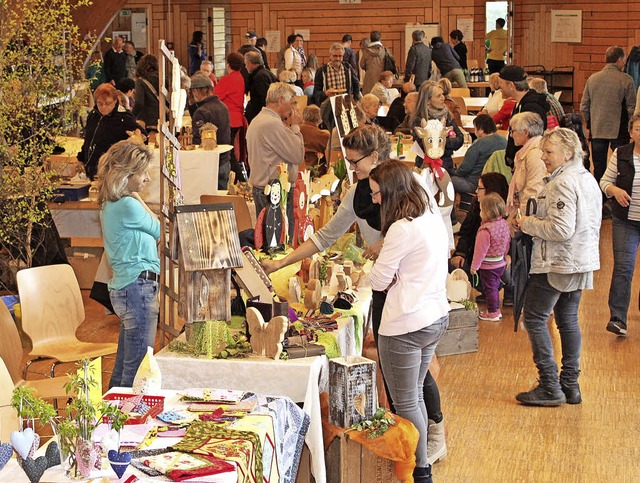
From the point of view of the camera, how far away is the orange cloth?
4070 mm

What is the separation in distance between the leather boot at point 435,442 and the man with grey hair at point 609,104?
6.21 metres

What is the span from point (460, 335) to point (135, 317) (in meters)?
2.32

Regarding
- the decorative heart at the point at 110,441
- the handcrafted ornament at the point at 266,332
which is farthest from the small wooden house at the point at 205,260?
the decorative heart at the point at 110,441

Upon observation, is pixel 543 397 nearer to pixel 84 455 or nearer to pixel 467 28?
pixel 84 455

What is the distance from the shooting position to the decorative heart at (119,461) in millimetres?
2963

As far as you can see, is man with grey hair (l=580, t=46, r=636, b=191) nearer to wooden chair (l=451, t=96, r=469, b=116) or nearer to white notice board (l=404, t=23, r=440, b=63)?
wooden chair (l=451, t=96, r=469, b=116)

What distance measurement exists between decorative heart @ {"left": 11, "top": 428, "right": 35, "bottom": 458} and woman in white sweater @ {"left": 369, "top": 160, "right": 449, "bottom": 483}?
156cm

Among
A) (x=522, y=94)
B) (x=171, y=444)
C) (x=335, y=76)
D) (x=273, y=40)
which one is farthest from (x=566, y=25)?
(x=171, y=444)

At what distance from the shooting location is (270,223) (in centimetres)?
539

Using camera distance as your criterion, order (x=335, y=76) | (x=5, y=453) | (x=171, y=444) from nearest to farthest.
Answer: (x=5, y=453), (x=171, y=444), (x=335, y=76)

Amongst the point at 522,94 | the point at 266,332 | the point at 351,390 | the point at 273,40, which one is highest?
the point at 273,40

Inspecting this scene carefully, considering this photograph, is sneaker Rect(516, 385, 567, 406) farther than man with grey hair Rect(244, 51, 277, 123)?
No

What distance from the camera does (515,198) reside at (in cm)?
671

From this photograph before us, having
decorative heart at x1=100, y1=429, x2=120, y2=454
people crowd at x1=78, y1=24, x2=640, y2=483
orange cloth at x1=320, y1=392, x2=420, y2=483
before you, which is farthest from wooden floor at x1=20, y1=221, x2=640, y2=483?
decorative heart at x1=100, y1=429, x2=120, y2=454
